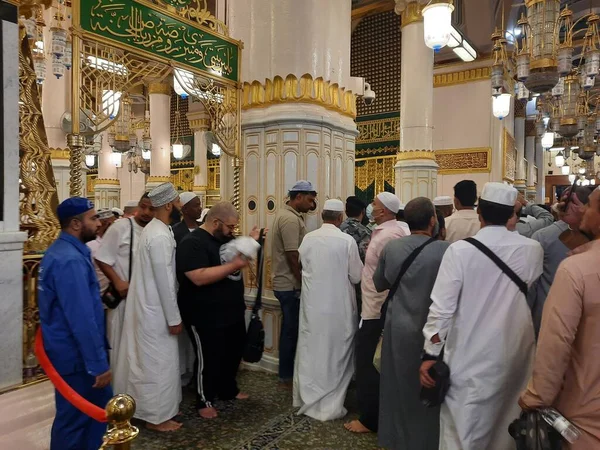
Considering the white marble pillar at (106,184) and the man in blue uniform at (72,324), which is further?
the white marble pillar at (106,184)

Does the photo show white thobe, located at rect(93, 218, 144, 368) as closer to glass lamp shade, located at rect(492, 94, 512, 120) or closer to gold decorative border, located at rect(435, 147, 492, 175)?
glass lamp shade, located at rect(492, 94, 512, 120)

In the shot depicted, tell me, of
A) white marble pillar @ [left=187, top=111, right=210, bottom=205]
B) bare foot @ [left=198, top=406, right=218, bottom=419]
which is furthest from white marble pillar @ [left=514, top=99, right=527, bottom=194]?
bare foot @ [left=198, top=406, right=218, bottom=419]

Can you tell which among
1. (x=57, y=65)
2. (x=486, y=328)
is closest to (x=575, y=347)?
(x=486, y=328)

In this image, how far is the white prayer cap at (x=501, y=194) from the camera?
1.97 m

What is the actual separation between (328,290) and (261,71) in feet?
6.88

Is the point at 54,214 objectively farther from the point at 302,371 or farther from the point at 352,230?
the point at 352,230

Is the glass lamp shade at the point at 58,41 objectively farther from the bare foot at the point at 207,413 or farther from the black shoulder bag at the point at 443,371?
the black shoulder bag at the point at 443,371

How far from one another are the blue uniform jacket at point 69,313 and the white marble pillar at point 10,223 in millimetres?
249

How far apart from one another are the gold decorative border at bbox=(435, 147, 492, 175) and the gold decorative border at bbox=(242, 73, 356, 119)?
5.94m

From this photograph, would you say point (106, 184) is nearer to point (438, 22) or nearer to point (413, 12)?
point (413, 12)

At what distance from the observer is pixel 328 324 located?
9.54 feet

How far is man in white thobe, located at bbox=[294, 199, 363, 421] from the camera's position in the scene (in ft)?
9.54

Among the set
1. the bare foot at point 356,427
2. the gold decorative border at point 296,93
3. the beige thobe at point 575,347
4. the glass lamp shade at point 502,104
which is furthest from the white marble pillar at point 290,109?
the glass lamp shade at point 502,104

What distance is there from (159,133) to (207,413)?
25.8 ft
